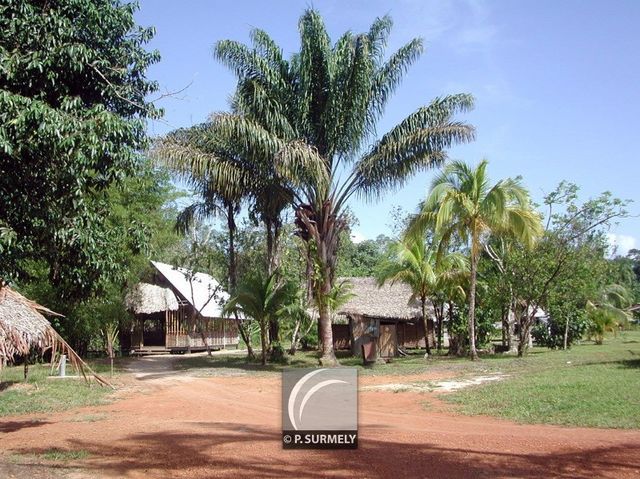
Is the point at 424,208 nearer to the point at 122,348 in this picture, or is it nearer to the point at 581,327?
the point at 581,327

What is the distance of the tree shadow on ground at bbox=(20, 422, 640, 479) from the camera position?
641cm

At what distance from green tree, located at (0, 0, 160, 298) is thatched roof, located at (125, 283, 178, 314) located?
2156 centimetres

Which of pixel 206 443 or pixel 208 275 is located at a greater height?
pixel 208 275

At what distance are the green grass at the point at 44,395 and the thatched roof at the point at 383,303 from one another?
550 inches

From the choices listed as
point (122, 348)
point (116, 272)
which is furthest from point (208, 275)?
point (116, 272)

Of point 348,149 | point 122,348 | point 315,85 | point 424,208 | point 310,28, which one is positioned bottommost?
point 122,348

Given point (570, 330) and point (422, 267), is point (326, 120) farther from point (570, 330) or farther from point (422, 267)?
point (570, 330)

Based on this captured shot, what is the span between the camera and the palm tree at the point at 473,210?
2070 centimetres

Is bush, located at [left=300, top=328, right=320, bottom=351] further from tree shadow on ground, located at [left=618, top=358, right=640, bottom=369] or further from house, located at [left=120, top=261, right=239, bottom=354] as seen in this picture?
tree shadow on ground, located at [left=618, top=358, right=640, bottom=369]

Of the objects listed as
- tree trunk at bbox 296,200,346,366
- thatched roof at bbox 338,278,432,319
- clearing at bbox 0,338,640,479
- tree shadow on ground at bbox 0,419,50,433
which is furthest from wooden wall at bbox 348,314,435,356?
tree shadow on ground at bbox 0,419,50,433

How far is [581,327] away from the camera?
30109mm

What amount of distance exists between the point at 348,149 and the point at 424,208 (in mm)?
4134

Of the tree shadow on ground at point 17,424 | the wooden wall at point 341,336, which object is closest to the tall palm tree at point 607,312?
the wooden wall at point 341,336

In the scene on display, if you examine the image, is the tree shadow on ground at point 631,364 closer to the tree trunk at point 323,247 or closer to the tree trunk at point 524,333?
the tree trunk at point 524,333
